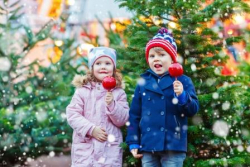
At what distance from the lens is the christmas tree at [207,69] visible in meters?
4.54

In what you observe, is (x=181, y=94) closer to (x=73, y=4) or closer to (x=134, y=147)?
(x=134, y=147)

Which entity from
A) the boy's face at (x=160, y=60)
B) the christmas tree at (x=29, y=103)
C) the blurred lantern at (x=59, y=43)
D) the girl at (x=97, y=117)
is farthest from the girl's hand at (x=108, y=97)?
the blurred lantern at (x=59, y=43)

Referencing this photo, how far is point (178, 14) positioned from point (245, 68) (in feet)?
8.40

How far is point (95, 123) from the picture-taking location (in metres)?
4.42

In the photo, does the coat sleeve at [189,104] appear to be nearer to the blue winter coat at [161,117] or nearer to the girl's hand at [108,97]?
the blue winter coat at [161,117]

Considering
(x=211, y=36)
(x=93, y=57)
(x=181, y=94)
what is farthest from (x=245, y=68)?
(x=181, y=94)

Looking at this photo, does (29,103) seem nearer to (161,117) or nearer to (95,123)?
(95,123)

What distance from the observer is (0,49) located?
23.0ft

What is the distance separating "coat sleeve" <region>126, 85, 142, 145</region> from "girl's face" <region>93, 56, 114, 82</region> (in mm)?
511

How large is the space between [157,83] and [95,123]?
0.81 meters

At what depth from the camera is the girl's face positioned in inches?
178

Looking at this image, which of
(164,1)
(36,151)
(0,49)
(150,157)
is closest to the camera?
(150,157)

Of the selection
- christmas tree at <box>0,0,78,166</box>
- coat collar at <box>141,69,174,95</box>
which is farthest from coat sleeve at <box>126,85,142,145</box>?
christmas tree at <box>0,0,78,166</box>

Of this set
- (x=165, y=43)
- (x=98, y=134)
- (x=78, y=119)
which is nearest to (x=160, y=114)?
(x=165, y=43)
